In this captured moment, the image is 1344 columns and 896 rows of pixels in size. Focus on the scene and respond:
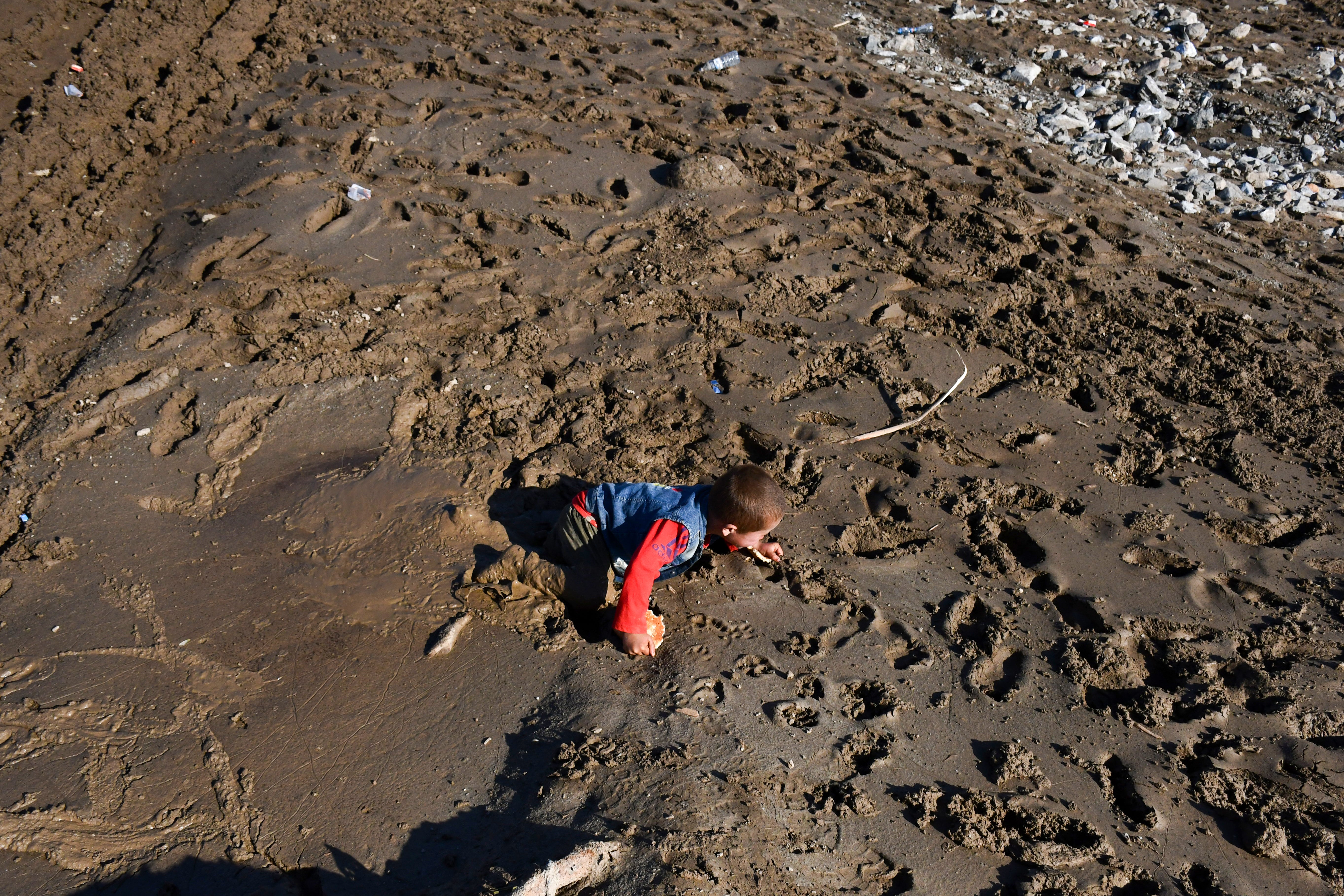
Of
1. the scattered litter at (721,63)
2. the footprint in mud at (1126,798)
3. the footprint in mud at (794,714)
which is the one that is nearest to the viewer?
the footprint in mud at (1126,798)

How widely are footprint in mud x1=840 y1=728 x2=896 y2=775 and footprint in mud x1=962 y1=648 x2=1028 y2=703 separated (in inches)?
17.8

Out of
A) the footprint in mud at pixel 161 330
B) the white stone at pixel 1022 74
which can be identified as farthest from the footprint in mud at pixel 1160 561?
the white stone at pixel 1022 74

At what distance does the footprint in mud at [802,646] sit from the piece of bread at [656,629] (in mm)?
447

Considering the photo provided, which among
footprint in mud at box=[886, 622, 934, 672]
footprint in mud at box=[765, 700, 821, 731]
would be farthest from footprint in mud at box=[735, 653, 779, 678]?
footprint in mud at box=[886, 622, 934, 672]

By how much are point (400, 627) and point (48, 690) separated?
122 centimetres

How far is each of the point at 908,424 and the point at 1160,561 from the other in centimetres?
130

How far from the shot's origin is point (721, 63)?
6.79 metres

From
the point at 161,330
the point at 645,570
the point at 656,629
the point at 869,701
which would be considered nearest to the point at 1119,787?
the point at 869,701

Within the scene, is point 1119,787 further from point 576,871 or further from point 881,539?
point 576,871

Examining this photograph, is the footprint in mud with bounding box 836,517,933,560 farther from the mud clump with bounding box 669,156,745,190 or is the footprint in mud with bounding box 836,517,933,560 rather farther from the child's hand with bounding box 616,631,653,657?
the mud clump with bounding box 669,156,745,190

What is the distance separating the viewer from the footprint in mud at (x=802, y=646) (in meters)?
3.11

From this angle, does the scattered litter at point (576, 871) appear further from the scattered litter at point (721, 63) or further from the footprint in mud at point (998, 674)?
the scattered litter at point (721, 63)

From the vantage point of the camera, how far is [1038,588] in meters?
3.49

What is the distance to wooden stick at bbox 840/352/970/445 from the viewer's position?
403cm
